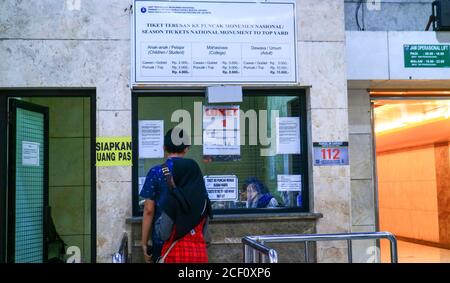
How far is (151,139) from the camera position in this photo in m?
6.18

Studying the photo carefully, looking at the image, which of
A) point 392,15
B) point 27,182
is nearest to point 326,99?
point 392,15

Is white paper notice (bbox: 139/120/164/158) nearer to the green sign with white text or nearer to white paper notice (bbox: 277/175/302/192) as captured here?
white paper notice (bbox: 277/175/302/192)

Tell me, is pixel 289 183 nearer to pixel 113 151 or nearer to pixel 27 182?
pixel 113 151

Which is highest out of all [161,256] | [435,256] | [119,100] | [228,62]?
[228,62]

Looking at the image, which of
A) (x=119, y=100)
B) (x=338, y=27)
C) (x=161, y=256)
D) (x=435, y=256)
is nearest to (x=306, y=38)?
(x=338, y=27)

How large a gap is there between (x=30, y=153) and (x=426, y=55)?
4722 millimetres

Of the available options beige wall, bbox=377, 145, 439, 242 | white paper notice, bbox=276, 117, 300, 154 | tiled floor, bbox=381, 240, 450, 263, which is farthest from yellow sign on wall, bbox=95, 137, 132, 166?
beige wall, bbox=377, 145, 439, 242

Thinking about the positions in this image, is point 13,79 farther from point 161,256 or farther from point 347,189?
point 347,189

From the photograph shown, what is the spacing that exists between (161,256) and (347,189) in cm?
239

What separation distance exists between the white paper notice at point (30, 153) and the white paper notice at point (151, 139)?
4.06ft

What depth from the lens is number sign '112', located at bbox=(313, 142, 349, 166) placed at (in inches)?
244

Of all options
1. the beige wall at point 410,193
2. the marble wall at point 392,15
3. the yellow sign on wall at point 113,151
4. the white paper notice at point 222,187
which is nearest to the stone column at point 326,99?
the white paper notice at point 222,187

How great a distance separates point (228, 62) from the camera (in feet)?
20.2
